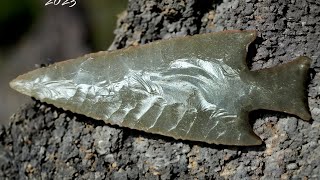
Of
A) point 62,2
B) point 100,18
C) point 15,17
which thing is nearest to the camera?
point 62,2

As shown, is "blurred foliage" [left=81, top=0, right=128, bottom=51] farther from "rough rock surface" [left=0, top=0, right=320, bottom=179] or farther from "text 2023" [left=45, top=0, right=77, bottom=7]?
"rough rock surface" [left=0, top=0, right=320, bottom=179]

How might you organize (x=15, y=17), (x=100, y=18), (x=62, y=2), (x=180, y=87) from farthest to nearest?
(x=15, y=17) < (x=100, y=18) < (x=62, y=2) < (x=180, y=87)

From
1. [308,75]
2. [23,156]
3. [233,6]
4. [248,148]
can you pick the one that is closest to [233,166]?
[248,148]

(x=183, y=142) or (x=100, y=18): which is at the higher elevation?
(x=100, y=18)

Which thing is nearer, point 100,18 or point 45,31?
point 100,18

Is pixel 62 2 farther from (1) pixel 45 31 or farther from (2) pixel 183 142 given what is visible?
(2) pixel 183 142

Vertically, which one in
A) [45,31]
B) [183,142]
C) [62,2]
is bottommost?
[183,142]

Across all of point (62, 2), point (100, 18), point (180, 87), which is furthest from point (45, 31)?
point (180, 87)
